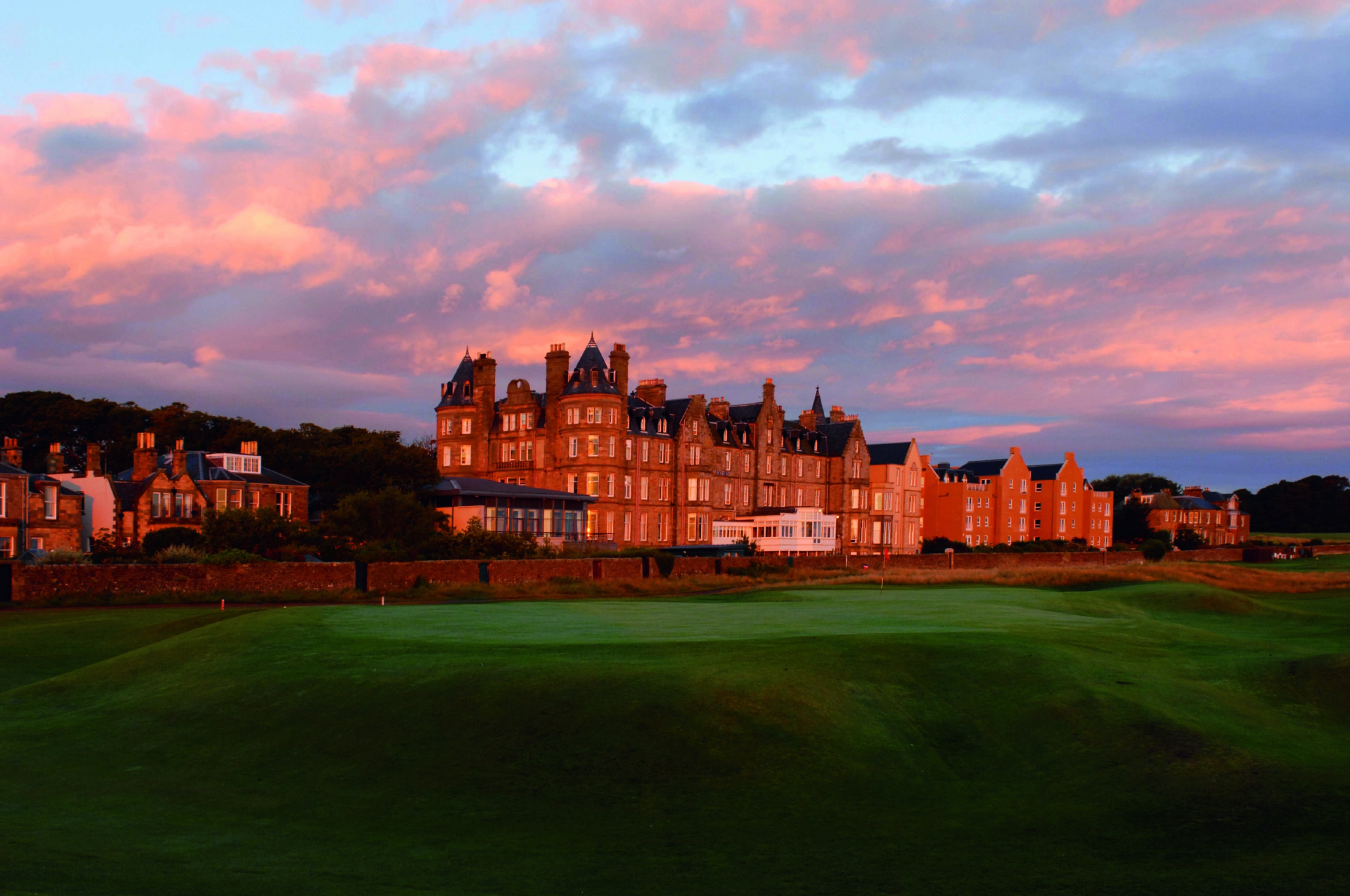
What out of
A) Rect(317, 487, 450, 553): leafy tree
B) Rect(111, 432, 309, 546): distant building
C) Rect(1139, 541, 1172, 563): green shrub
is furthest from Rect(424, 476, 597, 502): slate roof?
Rect(1139, 541, 1172, 563): green shrub

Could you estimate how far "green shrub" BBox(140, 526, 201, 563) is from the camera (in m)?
60.3

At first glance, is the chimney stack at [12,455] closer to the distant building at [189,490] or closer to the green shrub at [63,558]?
the distant building at [189,490]

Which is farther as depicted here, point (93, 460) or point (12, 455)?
point (93, 460)

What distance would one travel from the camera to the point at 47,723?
63.0ft

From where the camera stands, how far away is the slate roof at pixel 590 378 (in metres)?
84.6

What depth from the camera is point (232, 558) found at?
48281 millimetres

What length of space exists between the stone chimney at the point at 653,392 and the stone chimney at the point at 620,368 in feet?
23.4

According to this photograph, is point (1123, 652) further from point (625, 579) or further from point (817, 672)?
point (625, 579)

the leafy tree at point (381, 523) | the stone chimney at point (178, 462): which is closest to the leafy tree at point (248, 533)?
the leafy tree at point (381, 523)

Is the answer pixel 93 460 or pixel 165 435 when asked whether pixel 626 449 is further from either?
pixel 165 435

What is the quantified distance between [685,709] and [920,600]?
24.9 metres

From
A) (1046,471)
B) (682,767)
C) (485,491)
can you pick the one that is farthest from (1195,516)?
(682,767)

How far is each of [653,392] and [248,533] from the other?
4396cm

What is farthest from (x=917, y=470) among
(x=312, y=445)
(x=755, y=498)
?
(x=312, y=445)
